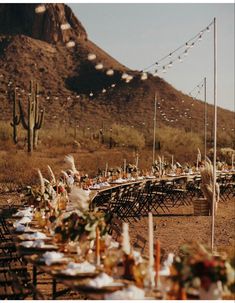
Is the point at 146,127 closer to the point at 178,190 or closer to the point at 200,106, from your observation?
the point at 200,106

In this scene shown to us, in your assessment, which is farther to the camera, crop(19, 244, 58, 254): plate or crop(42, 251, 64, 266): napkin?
crop(19, 244, 58, 254): plate

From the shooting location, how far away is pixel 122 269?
25.0ft

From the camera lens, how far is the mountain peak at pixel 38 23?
3541 inches

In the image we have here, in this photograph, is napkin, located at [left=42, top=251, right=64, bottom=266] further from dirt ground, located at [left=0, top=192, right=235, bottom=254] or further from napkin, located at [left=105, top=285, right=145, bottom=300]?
dirt ground, located at [left=0, top=192, right=235, bottom=254]

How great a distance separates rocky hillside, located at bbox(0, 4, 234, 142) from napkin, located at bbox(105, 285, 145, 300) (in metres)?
54.4

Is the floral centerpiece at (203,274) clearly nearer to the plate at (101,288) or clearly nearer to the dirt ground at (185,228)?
the plate at (101,288)

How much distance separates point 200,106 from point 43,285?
66.0m

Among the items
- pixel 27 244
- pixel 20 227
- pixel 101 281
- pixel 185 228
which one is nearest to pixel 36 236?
pixel 27 244

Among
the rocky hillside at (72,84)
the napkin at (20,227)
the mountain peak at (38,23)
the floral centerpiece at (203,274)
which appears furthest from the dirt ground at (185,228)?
the mountain peak at (38,23)

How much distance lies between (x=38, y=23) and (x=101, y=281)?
8653cm

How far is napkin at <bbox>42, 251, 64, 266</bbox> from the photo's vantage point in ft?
26.5

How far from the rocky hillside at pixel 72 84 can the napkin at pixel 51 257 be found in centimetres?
5264

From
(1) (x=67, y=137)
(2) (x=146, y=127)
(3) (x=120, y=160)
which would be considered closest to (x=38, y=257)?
(3) (x=120, y=160)

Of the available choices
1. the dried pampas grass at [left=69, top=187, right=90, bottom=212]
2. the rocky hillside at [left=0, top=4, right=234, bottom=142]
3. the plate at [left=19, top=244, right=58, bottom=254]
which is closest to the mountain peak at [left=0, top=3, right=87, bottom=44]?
the rocky hillside at [left=0, top=4, right=234, bottom=142]
